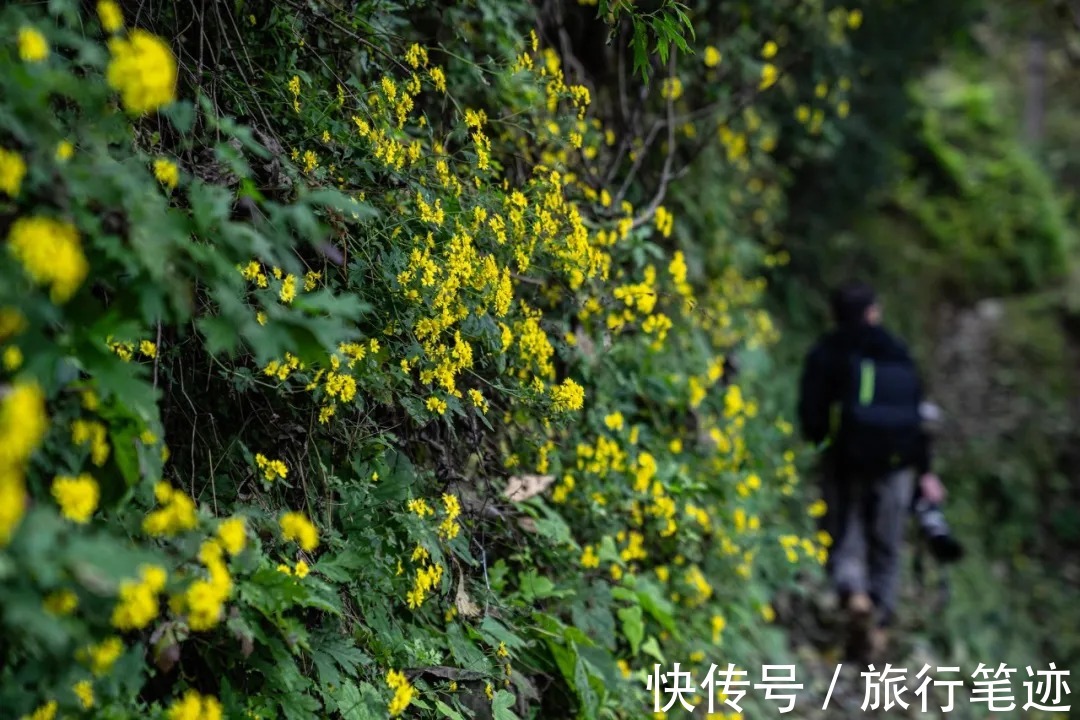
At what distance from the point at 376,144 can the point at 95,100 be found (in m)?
1.04

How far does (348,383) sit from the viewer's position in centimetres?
226

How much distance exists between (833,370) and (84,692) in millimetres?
4743

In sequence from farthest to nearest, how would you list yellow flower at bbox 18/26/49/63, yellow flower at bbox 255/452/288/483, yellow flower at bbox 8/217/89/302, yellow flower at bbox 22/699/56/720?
yellow flower at bbox 255/452/288/483
yellow flower at bbox 22/699/56/720
yellow flower at bbox 18/26/49/63
yellow flower at bbox 8/217/89/302

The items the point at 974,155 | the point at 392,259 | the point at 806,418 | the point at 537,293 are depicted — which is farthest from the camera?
the point at 974,155

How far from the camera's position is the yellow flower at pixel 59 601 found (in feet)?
4.46

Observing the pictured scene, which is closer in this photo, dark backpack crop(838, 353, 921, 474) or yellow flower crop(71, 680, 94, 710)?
yellow flower crop(71, 680, 94, 710)

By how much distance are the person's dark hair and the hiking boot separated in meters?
1.56

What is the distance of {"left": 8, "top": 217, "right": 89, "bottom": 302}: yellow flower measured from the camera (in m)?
1.26

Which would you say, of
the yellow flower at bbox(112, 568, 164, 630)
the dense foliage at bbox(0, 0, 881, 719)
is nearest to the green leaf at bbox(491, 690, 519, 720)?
the dense foliage at bbox(0, 0, 881, 719)

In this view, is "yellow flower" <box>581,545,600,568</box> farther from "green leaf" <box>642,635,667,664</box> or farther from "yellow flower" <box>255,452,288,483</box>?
"yellow flower" <box>255,452,288,483</box>

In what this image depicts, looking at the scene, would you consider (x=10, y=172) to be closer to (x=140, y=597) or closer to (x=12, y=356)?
(x=12, y=356)

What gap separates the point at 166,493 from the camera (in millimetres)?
1692

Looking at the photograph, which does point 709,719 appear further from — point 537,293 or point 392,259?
point 392,259

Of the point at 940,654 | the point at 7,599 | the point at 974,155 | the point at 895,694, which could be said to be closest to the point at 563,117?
the point at 7,599
